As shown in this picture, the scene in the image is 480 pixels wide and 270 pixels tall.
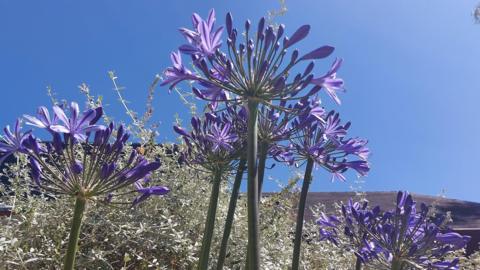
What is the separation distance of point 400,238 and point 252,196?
2.29 feet

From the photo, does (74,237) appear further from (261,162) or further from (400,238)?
(400,238)

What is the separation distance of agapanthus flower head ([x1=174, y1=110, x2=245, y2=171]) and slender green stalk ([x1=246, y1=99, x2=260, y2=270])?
0.28m

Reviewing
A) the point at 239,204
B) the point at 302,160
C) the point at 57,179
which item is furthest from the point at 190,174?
the point at 57,179

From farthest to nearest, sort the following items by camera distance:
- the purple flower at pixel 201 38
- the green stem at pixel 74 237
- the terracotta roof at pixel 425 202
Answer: the terracotta roof at pixel 425 202 → the purple flower at pixel 201 38 → the green stem at pixel 74 237

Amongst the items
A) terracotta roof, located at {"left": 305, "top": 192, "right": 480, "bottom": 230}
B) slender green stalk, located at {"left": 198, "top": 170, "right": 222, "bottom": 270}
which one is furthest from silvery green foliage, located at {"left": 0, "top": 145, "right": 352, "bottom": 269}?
terracotta roof, located at {"left": 305, "top": 192, "right": 480, "bottom": 230}

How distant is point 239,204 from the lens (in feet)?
9.95

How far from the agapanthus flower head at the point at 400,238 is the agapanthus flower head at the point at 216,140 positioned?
48 cm

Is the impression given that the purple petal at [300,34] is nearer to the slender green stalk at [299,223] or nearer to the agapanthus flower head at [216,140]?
the agapanthus flower head at [216,140]

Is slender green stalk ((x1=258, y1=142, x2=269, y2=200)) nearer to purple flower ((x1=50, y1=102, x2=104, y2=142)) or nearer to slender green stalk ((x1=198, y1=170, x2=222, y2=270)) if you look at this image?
slender green stalk ((x1=198, y1=170, x2=222, y2=270))

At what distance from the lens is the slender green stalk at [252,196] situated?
1.23m

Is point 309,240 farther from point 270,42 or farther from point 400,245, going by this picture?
point 270,42

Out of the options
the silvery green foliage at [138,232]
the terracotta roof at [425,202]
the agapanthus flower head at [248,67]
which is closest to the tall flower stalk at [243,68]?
the agapanthus flower head at [248,67]

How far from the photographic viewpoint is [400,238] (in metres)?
1.78

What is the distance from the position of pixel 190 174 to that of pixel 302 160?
1.09 metres
